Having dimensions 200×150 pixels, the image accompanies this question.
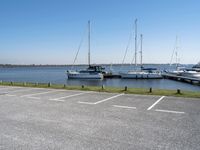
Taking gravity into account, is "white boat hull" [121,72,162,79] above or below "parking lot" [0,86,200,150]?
below

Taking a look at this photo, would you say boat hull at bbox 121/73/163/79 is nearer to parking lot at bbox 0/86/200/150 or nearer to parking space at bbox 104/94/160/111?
parking space at bbox 104/94/160/111

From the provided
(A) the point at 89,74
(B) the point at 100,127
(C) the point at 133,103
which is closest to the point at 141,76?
(A) the point at 89,74

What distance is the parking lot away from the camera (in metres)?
4.43

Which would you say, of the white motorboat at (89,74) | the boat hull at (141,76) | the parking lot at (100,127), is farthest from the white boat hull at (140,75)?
the parking lot at (100,127)

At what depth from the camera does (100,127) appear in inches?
223

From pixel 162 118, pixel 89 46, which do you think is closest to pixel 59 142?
pixel 162 118

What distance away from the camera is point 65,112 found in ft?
24.7

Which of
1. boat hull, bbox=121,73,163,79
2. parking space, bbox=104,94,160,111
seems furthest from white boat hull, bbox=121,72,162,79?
parking space, bbox=104,94,160,111

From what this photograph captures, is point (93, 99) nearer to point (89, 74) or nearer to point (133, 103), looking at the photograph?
point (133, 103)

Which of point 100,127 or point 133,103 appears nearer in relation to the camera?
point 100,127

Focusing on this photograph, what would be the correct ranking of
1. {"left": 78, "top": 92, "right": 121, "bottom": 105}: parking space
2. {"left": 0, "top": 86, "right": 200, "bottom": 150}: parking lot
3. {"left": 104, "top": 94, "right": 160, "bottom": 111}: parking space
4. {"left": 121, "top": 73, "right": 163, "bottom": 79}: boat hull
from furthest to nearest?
{"left": 121, "top": 73, "right": 163, "bottom": 79}: boat hull < {"left": 78, "top": 92, "right": 121, "bottom": 105}: parking space < {"left": 104, "top": 94, "right": 160, "bottom": 111}: parking space < {"left": 0, "top": 86, "right": 200, "bottom": 150}: parking lot

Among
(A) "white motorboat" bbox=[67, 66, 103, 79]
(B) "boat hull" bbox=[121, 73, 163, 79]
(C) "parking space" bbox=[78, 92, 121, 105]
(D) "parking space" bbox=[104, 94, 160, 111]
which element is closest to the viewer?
(D) "parking space" bbox=[104, 94, 160, 111]

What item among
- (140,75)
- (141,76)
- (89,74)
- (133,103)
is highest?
(133,103)

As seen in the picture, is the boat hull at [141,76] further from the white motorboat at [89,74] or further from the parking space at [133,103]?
the parking space at [133,103]
